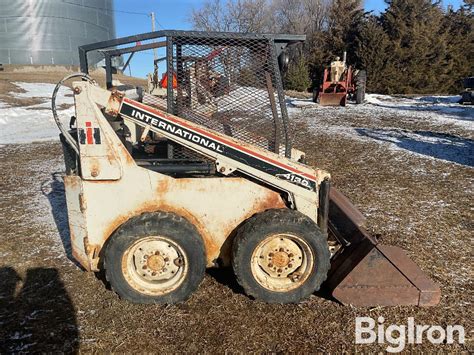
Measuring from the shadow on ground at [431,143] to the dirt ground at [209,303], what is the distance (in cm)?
231

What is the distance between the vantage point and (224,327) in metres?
2.90

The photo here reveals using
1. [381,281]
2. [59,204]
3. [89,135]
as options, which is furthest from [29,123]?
[381,281]

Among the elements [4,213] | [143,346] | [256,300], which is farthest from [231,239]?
[4,213]

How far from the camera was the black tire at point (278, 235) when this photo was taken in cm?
301

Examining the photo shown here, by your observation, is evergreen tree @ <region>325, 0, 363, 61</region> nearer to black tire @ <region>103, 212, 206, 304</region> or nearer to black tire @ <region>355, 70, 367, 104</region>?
black tire @ <region>355, 70, 367, 104</region>

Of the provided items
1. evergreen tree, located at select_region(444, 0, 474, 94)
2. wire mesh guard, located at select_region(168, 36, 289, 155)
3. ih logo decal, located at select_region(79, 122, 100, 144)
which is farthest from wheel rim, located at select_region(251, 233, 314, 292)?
evergreen tree, located at select_region(444, 0, 474, 94)

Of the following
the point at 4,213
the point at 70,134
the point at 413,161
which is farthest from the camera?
the point at 413,161

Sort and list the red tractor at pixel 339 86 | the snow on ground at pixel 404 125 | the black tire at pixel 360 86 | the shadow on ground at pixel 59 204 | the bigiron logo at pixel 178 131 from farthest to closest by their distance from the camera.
Answer: the black tire at pixel 360 86 < the red tractor at pixel 339 86 < the snow on ground at pixel 404 125 < the shadow on ground at pixel 59 204 < the bigiron logo at pixel 178 131

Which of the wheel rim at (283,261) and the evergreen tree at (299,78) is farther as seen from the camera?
the evergreen tree at (299,78)

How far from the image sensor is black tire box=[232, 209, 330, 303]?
3.01 meters

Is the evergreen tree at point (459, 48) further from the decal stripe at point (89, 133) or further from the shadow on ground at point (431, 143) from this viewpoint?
the decal stripe at point (89, 133)

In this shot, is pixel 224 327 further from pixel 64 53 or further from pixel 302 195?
pixel 64 53

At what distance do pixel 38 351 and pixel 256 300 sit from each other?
1.65m

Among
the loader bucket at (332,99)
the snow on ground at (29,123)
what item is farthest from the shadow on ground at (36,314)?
the loader bucket at (332,99)
